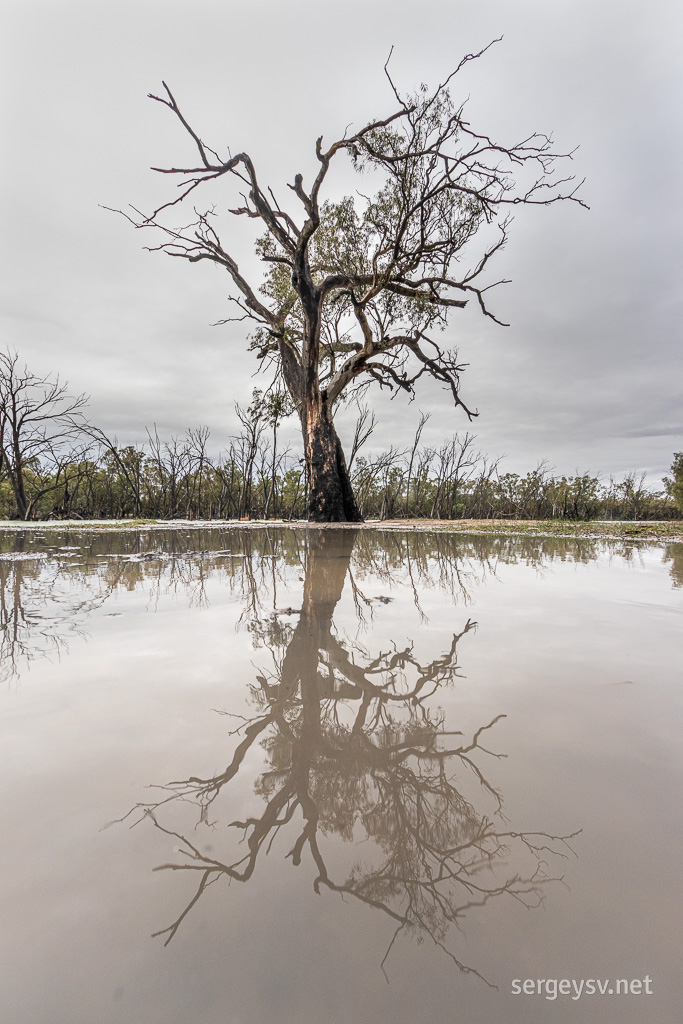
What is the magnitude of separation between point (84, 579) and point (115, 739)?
7.66ft

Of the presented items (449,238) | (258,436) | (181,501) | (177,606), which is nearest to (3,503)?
(181,501)

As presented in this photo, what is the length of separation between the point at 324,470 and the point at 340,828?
9397 millimetres

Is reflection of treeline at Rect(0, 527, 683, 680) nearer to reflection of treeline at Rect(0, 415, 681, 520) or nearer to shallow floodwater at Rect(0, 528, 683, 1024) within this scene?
shallow floodwater at Rect(0, 528, 683, 1024)

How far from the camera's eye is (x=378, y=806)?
78cm

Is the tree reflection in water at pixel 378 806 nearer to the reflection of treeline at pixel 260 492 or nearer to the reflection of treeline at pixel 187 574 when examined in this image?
the reflection of treeline at pixel 187 574

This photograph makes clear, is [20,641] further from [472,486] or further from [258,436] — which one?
[472,486]

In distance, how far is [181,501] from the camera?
2661 centimetres

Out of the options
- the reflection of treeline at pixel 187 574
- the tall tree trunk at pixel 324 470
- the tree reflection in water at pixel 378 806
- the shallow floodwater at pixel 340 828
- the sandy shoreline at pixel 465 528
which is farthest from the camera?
the tall tree trunk at pixel 324 470

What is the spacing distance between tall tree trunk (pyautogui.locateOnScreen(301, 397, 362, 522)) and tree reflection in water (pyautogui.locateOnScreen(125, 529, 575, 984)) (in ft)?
28.7

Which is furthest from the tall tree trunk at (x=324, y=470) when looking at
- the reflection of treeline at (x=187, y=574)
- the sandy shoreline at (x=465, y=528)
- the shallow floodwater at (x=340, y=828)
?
the shallow floodwater at (x=340, y=828)

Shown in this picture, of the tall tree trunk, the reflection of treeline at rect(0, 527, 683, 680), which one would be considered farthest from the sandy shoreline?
the reflection of treeline at rect(0, 527, 683, 680)

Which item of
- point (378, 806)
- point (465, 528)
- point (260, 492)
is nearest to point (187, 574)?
point (378, 806)

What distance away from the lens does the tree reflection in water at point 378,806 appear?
0.62m

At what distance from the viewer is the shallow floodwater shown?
1.62 ft
